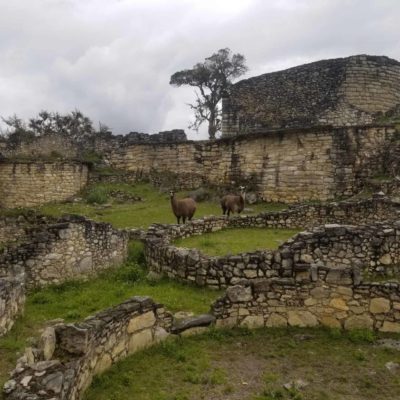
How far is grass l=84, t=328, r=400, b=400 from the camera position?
6.20m

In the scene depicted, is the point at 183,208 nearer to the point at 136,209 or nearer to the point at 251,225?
the point at 251,225

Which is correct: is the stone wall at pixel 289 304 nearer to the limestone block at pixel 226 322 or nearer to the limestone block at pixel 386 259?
the limestone block at pixel 226 322

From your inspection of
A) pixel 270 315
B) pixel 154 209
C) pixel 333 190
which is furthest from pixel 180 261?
pixel 333 190

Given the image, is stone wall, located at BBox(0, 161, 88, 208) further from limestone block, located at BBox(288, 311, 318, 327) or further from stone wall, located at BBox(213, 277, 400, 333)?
limestone block, located at BBox(288, 311, 318, 327)

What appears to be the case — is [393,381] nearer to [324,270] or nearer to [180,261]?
[324,270]

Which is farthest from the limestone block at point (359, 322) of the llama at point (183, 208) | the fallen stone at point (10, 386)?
the llama at point (183, 208)

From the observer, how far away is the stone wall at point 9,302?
346 inches

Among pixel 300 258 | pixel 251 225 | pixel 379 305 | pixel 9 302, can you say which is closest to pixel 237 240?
pixel 251 225

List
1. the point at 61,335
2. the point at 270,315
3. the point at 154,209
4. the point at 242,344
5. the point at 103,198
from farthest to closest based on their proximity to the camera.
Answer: the point at 103,198 < the point at 154,209 < the point at 270,315 < the point at 242,344 < the point at 61,335

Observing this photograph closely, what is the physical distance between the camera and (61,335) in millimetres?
6230

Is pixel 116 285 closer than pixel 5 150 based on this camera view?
Yes

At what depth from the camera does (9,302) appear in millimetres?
9172

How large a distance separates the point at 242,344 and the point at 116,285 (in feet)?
16.2

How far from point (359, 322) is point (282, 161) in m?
14.9
